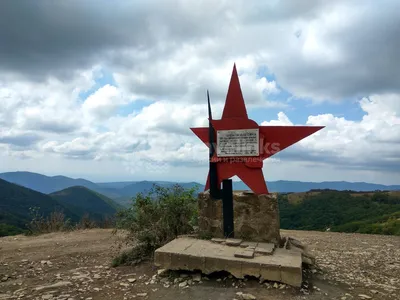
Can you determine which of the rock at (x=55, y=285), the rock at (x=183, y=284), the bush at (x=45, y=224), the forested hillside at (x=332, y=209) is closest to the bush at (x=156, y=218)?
the rock at (x=55, y=285)

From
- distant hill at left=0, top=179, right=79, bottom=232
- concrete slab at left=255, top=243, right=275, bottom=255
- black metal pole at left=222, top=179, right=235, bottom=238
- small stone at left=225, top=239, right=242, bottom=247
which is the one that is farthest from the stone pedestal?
distant hill at left=0, top=179, right=79, bottom=232

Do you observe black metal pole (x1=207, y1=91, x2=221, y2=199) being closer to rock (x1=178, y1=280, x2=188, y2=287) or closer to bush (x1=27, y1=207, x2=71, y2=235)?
rock (x1=178, y1=280, x2=188, y2=287)

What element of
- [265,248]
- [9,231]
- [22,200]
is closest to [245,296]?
[265,248]

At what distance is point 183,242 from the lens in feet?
21.5

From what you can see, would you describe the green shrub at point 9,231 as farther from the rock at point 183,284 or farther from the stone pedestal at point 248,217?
the rock at point 183,284

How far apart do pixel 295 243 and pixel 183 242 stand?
8.22 feet

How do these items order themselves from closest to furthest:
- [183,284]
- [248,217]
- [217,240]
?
[183,284] → [217,240] → [248,217]

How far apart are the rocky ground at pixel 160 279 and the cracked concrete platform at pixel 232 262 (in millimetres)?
163

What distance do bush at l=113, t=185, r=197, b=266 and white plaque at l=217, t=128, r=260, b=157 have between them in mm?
1476

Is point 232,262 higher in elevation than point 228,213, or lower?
lower

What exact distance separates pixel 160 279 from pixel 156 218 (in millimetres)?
1937

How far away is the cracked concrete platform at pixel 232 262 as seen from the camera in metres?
5.13

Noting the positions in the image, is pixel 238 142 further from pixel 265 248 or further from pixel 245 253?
pixel 245 253

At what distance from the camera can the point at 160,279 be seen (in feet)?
18.7
